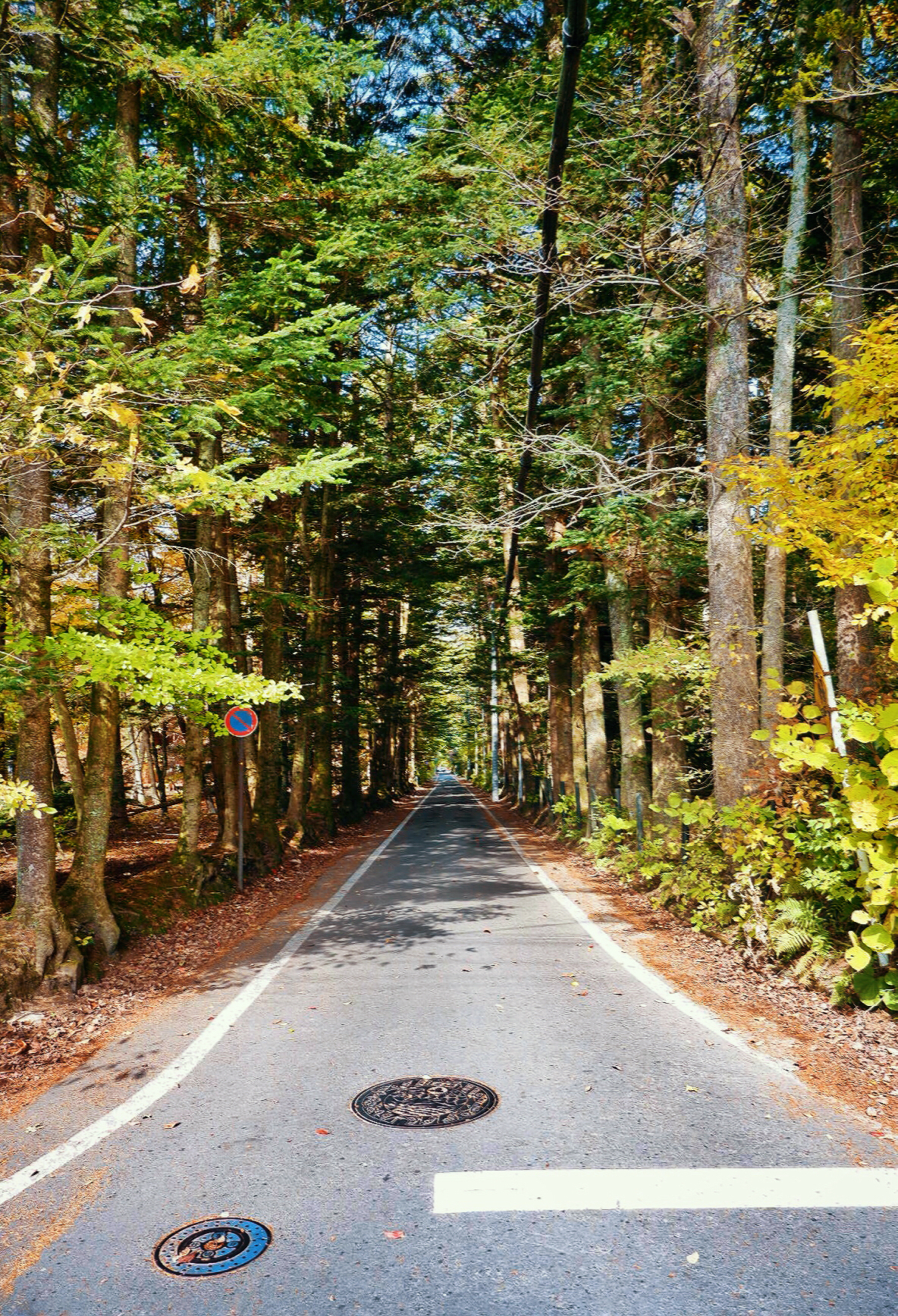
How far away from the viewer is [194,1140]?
4.04m

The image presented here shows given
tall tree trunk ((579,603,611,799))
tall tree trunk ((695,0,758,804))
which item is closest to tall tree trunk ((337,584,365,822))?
tall tree trunk ((579,603,611,799))

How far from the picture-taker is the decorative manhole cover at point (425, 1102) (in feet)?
13.7

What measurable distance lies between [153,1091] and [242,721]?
22.5 feet

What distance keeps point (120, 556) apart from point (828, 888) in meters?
6.95

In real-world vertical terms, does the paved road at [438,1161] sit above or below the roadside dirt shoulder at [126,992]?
above

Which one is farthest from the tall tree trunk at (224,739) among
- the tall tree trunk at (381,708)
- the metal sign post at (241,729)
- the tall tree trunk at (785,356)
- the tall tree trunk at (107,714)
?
the tall tree trunk at (381,708)

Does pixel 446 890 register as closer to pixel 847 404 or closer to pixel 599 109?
pixel 847 404

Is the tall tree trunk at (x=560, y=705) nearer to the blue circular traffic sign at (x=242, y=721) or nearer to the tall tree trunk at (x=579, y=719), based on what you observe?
the tall tree trunk at (x=579, y=719)

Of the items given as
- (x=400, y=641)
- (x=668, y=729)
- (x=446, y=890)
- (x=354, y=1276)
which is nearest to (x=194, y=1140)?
(x=354, y=1276)

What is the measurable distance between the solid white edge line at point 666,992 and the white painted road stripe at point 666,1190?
3.78 feet

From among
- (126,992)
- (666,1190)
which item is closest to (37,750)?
(126,992)

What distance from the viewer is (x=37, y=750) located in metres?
7.05

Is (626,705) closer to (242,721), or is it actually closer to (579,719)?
(242,721)

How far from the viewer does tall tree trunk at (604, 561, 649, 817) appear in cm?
1350
